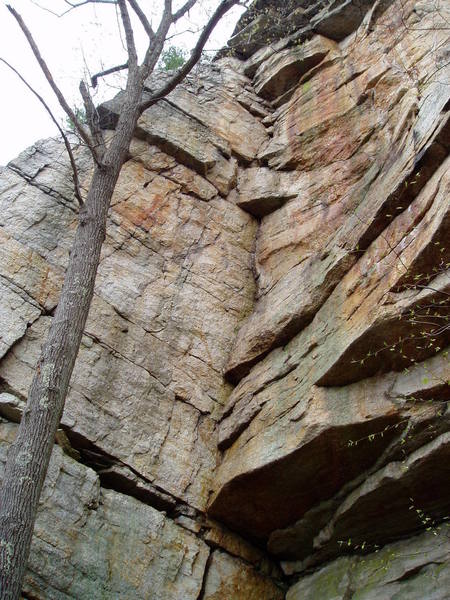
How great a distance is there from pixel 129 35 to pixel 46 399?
608cm

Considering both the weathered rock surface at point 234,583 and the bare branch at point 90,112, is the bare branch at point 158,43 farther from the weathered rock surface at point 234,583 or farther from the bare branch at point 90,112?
the weathered rock surface at point 234,583

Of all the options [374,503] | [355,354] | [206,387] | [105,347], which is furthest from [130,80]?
[374,503]

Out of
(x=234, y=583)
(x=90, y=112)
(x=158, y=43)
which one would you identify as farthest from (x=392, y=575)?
(x=158, y=43)

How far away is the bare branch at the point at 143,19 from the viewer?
946 cm

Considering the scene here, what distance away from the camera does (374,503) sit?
6395 mm

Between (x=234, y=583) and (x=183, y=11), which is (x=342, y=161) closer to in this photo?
(x=183, y=11)

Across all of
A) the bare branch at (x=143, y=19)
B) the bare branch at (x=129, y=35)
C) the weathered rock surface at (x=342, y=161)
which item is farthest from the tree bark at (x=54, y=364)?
the weathered rock surface at (x=342, y=161)

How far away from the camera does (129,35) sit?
Result: 9109mm

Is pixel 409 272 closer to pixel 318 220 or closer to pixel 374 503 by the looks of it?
pixel 374 503

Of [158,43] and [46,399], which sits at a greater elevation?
[158,43]

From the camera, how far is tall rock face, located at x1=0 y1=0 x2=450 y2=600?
6.15 m

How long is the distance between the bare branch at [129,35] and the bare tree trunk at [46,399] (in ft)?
6.73

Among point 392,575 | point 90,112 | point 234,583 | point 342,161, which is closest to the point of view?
point 392,575

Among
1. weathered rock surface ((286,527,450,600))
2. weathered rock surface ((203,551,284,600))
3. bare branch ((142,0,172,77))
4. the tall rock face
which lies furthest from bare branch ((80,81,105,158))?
weathered rock surface ((286,527,450,600))
